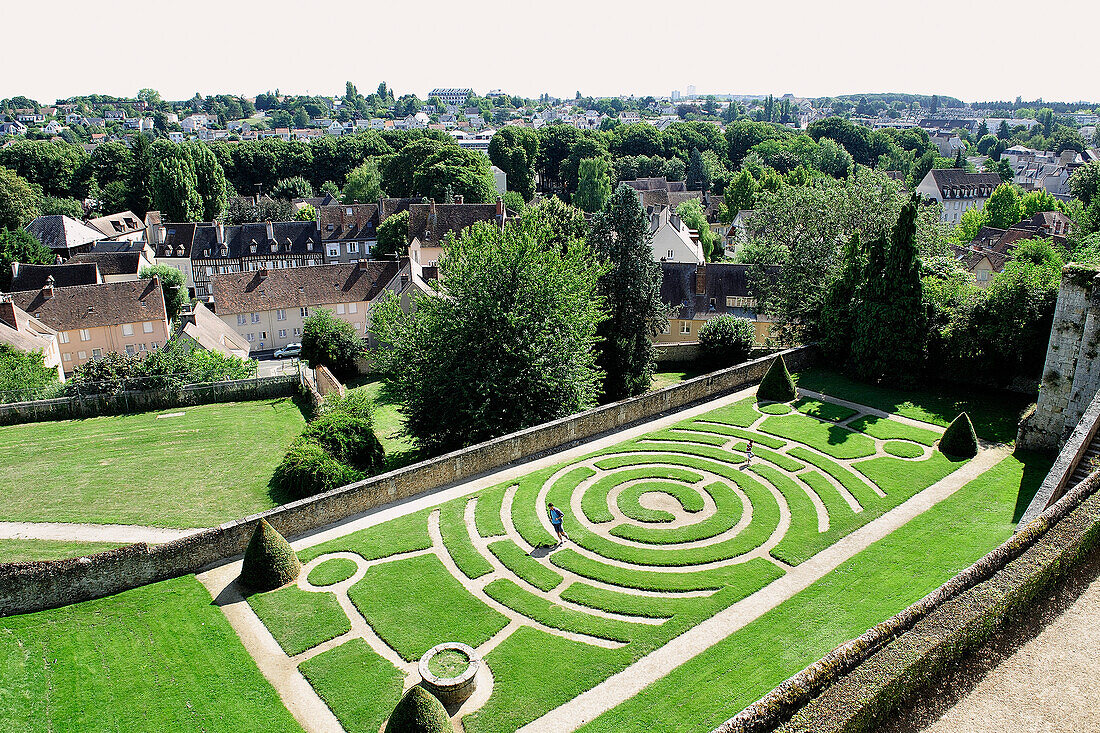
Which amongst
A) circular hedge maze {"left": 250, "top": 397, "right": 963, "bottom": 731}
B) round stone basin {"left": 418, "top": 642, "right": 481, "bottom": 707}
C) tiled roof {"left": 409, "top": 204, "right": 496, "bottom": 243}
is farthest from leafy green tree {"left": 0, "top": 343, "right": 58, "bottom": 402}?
tiled roof {"left": 409, "top": 204, "right": 496, "bottom": 243}

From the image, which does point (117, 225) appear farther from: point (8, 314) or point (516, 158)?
point (516, 158)

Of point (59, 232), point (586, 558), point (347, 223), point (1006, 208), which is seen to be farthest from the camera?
point (1006, 208)

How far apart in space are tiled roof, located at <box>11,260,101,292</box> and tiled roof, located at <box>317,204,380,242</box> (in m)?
31.2

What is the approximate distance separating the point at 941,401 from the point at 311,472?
1155 inches

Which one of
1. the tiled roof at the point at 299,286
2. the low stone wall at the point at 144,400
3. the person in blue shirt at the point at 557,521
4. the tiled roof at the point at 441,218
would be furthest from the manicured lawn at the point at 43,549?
the tiled roof at the point at 441,218

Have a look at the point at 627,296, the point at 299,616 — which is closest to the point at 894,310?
the point at 627,296

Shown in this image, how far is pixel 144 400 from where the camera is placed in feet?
140

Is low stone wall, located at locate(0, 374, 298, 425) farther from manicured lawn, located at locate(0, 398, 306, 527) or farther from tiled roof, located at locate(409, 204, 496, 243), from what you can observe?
tiled roof, located at locate(409, 204, 496, 243)

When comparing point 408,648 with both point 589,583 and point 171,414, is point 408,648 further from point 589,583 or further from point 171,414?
point 171,414

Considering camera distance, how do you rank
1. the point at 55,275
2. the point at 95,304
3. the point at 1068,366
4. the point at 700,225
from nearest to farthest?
the point at 1068,366 → the point at 95,304 → the point at 55,275 → the point at 700,225

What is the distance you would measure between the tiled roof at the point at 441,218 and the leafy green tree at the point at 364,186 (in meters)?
39.8

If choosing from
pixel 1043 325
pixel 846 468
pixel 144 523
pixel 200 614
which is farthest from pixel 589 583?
pixel 1043 325

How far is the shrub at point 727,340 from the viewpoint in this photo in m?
50.3

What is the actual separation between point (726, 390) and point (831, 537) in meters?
15.3
